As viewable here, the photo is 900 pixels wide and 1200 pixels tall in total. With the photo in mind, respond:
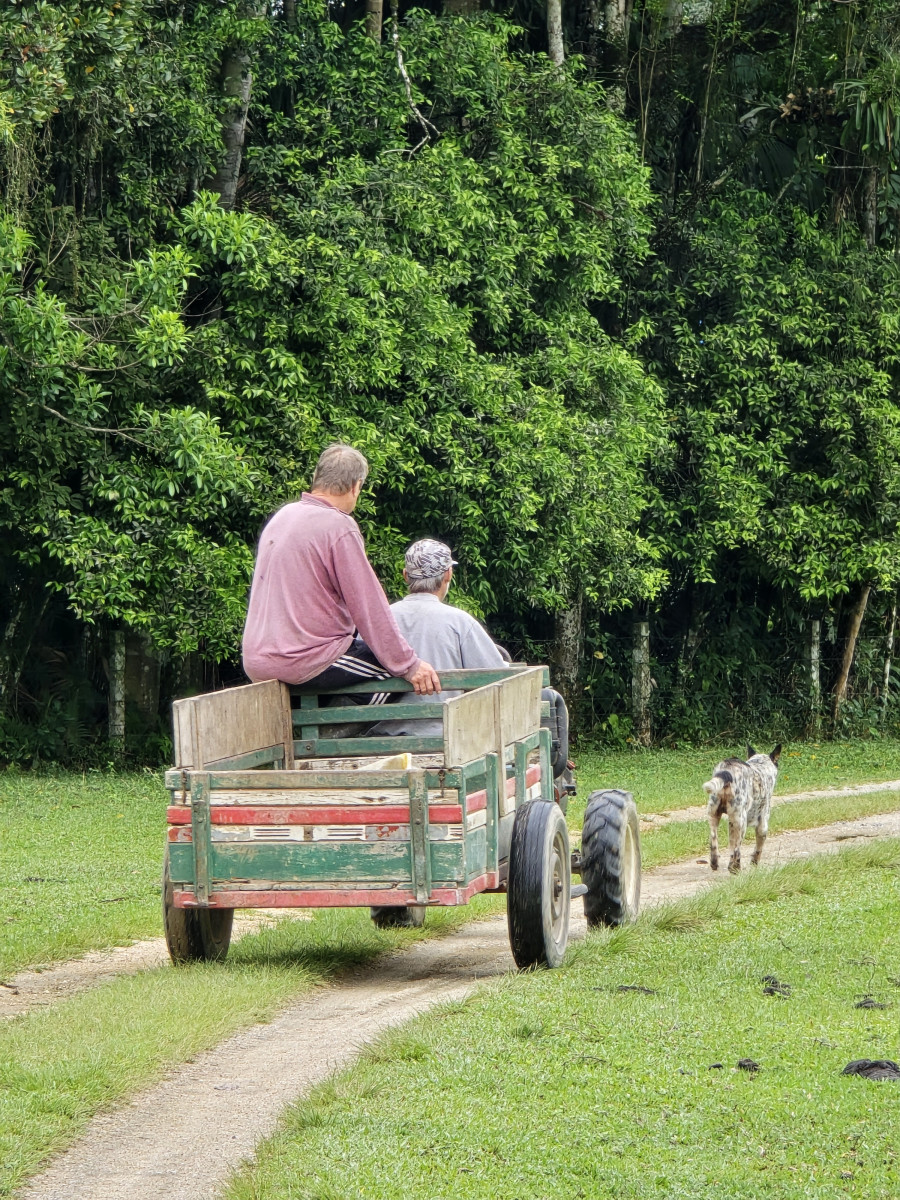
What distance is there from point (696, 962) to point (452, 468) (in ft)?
33.6

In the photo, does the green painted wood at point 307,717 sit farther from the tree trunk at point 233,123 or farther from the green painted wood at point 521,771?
the tree trunk at point 233,123

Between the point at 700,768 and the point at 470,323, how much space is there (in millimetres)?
6088

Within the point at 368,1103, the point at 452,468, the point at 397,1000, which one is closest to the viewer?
the point at 368,1103

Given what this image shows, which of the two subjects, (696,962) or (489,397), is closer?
(696,962)

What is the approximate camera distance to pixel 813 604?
22.5m

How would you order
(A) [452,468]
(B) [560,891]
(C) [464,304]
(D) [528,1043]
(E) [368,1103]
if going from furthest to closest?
1. (C) [464,304]
2. (A) [452,468]
3. (B) [560,891]
4. (D) [528,1043]
5. (E) [368,1103]

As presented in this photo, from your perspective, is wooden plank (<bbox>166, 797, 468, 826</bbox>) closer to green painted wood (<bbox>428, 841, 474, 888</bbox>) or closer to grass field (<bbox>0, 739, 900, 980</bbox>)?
green painted wood (<bbox>428, 841, 474, 888</bbox>)

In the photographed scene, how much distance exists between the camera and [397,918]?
29.1 ft

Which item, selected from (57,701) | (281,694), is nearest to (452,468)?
(57,701)

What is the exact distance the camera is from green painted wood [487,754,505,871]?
713cm

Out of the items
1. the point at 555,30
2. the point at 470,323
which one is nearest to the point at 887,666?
the point at 470,323

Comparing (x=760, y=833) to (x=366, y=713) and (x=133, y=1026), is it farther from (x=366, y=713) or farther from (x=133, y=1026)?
(x=133, y=1026)

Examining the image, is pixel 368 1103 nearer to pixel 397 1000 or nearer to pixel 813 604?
pixel 397 1000

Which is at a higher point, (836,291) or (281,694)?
(836,291)
